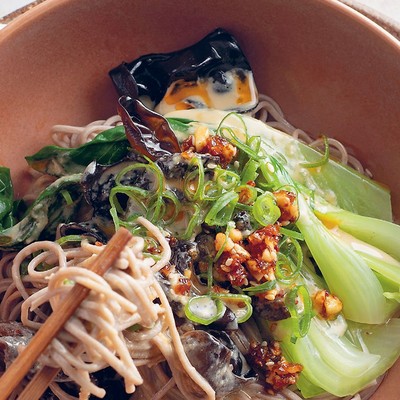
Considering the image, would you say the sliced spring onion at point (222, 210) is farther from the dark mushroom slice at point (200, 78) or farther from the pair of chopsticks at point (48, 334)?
the pair of chopsticks at point (48, 334)

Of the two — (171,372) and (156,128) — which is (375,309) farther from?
(156,128)

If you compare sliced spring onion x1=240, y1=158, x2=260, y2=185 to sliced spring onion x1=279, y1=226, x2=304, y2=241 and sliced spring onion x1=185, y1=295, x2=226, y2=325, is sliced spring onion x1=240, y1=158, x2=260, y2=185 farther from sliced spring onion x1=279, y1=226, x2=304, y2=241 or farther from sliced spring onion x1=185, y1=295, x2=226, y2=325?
sliced spring onion x1=185, y1=295, x2=226, y2=325

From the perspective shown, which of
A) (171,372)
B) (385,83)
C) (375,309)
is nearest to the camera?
(171,372)

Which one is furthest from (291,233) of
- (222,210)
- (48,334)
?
(48,334)

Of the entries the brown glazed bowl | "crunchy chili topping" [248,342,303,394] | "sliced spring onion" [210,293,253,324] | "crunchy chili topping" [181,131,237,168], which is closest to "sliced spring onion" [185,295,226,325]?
"sliced spring onion" [210,293,253,324]

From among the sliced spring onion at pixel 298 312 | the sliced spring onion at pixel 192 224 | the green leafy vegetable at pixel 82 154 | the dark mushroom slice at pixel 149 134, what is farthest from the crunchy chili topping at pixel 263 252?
the green leafy vegetable at pixel 82 154

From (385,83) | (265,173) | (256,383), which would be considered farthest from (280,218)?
(385,83)
